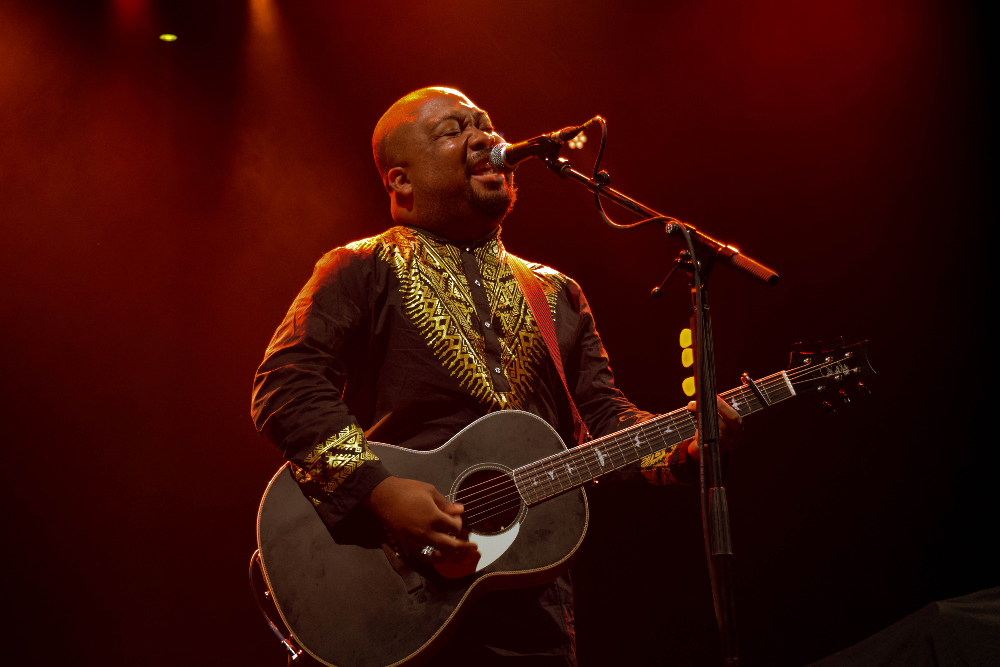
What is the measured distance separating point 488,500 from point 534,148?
1.07m

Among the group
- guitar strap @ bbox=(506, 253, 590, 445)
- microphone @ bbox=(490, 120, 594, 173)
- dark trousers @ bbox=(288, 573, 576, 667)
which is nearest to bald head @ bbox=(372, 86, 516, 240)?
guitar strap @ bbox=(506, 253, 590, 445)

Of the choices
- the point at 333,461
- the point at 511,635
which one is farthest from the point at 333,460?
the point at 511,635

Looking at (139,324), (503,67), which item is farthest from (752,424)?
(139,324)

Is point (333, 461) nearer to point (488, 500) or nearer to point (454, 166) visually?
point (488, 500)

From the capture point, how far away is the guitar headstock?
7.83 ft

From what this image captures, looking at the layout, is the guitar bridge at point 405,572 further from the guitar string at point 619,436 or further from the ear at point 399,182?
the ear at point 399,182

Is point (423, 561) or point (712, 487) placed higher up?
point (712, 487)

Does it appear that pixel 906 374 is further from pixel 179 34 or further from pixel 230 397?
pixel 179 34

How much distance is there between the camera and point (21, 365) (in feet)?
9.96

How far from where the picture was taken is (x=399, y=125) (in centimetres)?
269

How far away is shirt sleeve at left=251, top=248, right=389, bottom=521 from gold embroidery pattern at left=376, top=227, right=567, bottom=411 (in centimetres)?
17

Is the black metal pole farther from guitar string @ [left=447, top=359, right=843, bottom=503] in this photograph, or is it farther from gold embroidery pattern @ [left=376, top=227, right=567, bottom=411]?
gold embroidery pattern @ [left=376, top=227, right=567, bottom=411]

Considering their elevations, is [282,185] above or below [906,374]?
above

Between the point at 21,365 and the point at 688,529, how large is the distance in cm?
336
